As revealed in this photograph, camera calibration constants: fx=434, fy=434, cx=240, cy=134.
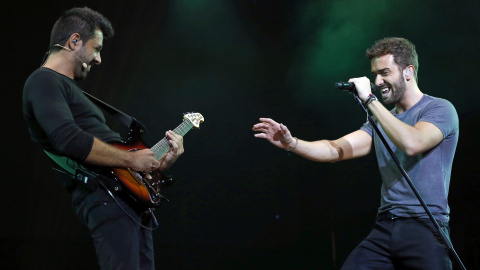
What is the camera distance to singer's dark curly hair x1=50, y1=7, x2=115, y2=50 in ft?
8.45

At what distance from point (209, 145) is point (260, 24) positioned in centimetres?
163

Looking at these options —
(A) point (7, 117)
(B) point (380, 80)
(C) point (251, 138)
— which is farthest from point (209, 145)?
(B) point (380, 80)

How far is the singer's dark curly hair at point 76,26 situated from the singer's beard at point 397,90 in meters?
1.88

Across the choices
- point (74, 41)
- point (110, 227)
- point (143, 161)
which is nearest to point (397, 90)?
point (143, 161)

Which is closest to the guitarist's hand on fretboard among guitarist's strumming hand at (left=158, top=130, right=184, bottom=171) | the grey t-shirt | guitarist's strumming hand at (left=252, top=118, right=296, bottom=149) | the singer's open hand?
guitarist's strumming hand at (left=158, top=130, right=184, bottom=171)

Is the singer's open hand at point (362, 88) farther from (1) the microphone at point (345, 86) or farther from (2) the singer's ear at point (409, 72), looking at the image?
(2) the singer's ear at point (409, 72)

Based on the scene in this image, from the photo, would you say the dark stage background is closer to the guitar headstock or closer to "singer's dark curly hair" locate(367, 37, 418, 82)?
the guitar headstock

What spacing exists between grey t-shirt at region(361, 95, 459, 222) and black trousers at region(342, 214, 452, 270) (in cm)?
6

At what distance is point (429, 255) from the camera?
2.22 m

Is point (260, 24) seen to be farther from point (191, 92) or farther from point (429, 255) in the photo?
point (429, 255)

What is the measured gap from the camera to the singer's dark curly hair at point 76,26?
2576 mm

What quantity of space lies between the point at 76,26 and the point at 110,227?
4.07 ft

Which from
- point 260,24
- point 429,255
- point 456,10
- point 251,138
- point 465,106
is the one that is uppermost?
point 456,10

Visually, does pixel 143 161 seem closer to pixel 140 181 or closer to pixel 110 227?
pixel 140 181
